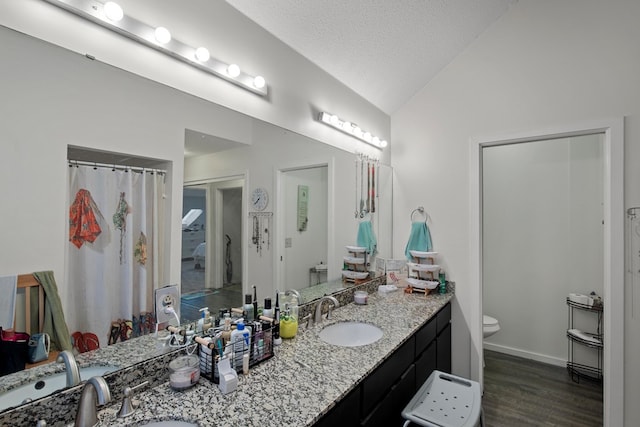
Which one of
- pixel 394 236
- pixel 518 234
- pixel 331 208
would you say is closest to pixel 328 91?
pixel 331 208

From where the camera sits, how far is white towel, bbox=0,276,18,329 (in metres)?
0.86

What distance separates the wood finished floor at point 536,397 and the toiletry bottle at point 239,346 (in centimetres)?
198

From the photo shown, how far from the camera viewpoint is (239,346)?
4.02 ft

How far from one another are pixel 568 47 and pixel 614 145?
2.40 ft

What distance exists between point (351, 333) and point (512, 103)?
2000mm

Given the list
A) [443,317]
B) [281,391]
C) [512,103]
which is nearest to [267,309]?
[281,391]

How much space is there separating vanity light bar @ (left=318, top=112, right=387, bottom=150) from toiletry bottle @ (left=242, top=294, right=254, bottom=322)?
1261 millimetres

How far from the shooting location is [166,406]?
100 cm

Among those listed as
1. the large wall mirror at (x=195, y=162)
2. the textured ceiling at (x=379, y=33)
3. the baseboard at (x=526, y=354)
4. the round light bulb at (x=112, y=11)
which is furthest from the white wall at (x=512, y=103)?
the round light bulb at (x=112, y=11)

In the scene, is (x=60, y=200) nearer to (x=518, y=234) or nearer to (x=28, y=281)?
(x=28, y=281)

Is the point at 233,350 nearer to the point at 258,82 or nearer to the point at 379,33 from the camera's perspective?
the point at 258,82

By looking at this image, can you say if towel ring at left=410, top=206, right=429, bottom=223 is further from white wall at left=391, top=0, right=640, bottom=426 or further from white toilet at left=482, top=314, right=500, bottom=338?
white toilet at left=482, top=314, right=500, bottom=338

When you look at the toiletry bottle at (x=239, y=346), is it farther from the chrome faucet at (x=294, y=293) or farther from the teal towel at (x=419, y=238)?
the teal towel at (x=419, y=238)

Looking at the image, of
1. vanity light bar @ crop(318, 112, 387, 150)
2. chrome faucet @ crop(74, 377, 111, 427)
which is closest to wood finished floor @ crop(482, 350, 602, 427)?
vanity light bar @ crop(318, 112, 387, 150)
